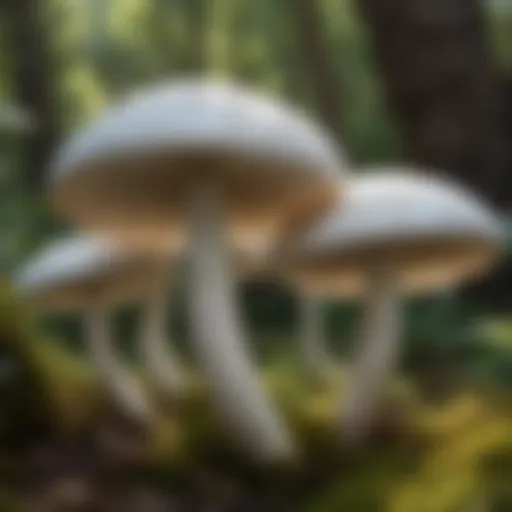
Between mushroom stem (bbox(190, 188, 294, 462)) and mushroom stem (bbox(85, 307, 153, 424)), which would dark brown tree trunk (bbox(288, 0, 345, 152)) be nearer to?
mushroom stem (bbox(85, 307, 153, 424))

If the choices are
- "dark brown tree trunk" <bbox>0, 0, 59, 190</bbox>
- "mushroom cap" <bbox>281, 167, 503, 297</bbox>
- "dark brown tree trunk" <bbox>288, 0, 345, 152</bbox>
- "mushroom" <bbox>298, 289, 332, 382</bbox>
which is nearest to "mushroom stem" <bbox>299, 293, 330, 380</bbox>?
"mushroom" <bbox>298, 289, 332, 382</bbox>

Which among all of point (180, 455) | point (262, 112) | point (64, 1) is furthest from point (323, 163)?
point (64, 1)

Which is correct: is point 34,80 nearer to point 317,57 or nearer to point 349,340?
point 317,57

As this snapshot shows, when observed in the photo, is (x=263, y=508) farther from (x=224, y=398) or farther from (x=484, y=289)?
(x=484, y=289)

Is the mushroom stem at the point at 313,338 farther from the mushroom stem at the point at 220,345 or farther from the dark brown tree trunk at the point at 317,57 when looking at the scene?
the dark brown tree trunk at the point at 317,57

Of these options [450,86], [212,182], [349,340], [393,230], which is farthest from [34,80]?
[393,230]
